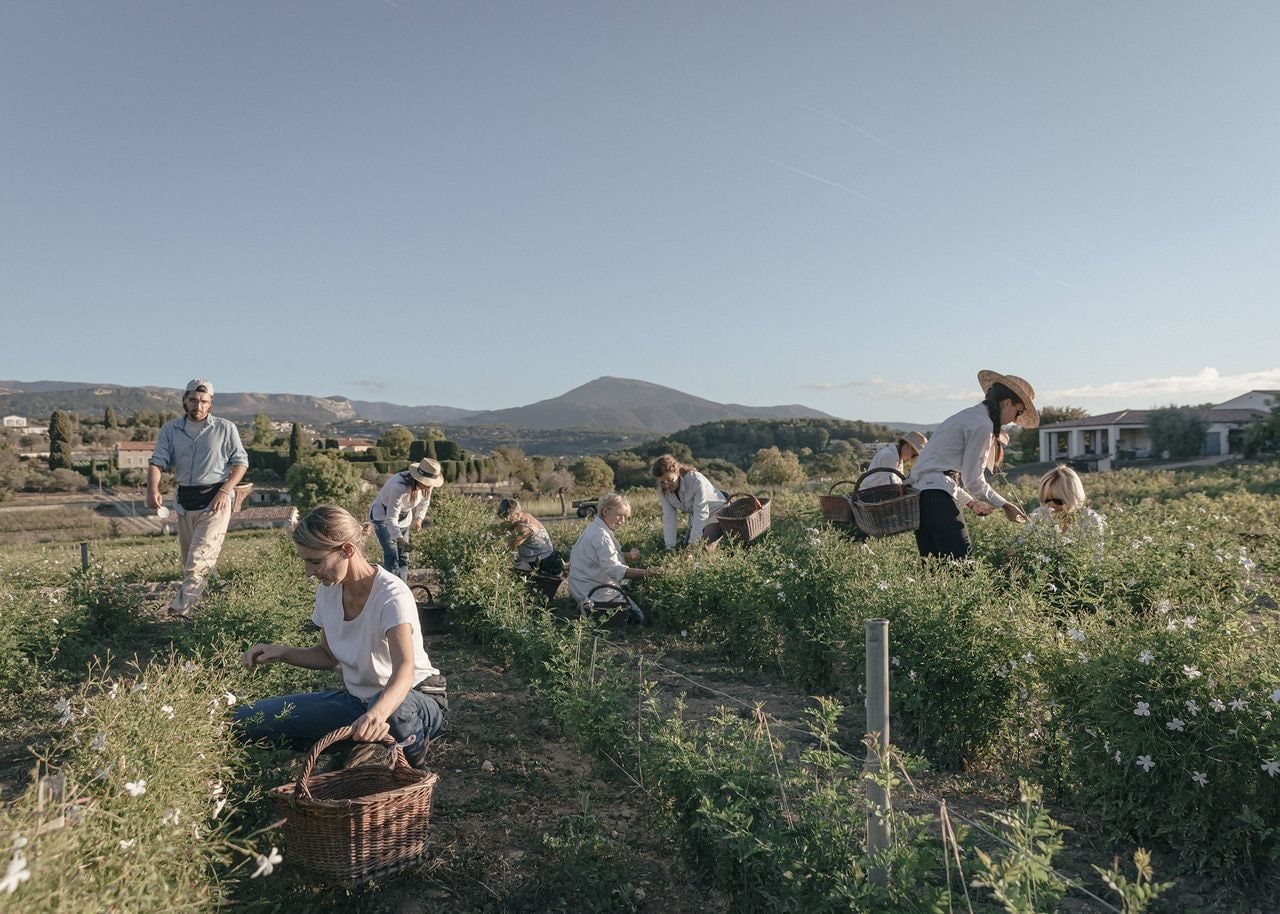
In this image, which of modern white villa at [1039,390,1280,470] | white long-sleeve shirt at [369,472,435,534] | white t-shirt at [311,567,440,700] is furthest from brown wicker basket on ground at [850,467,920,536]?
modern white villa at [1039,390,1280,470]

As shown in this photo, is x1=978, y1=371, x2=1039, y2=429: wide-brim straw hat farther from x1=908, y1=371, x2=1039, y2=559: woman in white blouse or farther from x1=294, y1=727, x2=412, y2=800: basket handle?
x1=294, y1=727, x2=412, y2=800: basket handle

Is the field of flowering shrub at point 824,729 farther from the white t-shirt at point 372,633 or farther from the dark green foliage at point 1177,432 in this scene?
the dark green foliage at point 1177,432

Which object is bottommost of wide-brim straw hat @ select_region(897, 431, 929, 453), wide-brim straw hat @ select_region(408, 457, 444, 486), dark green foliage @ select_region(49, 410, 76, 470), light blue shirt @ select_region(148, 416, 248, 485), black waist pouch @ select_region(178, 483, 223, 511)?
dark green foliage @ select_region(49, 410, 76, 470)

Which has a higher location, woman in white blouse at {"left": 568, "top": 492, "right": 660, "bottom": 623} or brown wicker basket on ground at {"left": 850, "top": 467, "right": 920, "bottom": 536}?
brown wicker basket on ground at {"left": 850, "top": 467, "right": 920, "bottom": 536}

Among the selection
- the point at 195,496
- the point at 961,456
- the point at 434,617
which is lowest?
the point at 434,617


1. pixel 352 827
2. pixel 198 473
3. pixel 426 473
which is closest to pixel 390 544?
pixel 426 473

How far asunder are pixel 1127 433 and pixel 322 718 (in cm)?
6458

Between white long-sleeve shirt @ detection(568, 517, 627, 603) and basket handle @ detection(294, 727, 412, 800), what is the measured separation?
3267mm

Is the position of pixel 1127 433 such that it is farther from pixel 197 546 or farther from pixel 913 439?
pixel 197 546

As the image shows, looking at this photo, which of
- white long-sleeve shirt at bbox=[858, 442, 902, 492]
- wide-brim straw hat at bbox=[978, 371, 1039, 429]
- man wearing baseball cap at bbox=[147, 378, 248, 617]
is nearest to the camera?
wide-brim straw hat at bbox=[978, 371, 1039, 429]

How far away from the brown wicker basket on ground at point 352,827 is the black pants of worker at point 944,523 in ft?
11.2

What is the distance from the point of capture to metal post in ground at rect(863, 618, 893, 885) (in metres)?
A: 2.20

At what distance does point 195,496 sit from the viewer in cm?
639

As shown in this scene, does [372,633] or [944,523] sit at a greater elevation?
[944,523]
